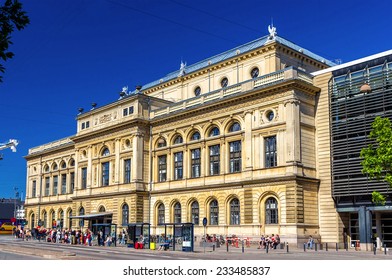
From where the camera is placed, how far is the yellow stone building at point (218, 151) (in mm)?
50844

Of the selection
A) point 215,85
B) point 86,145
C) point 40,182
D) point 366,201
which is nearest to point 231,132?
point 215,85

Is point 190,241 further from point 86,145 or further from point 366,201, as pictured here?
point 86,145

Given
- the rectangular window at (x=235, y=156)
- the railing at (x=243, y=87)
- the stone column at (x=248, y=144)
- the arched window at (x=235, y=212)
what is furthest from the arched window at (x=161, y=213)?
the stone column at (x=248, y=144)

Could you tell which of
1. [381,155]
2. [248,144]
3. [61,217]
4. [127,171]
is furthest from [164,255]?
[61,217]

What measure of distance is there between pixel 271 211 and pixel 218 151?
10.2 meters

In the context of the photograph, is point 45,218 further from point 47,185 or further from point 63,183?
point 63,183

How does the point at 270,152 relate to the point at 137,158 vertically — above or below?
below

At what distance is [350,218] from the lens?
51.0m

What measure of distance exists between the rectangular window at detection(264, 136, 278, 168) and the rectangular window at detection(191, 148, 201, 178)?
10201 millimetres

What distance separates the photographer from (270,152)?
173ft

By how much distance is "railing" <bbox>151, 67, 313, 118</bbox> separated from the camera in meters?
51.8

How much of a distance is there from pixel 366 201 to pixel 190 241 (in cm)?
1651

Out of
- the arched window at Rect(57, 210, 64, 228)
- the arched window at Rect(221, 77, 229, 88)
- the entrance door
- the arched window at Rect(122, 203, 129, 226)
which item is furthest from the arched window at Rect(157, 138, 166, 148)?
the arched window at Rect(57, 210, 64, 228)

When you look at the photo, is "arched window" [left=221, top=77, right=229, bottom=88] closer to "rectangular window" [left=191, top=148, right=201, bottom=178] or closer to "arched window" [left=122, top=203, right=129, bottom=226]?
"rectangular window" [left=191, top=148, right=201, bottom=178]
